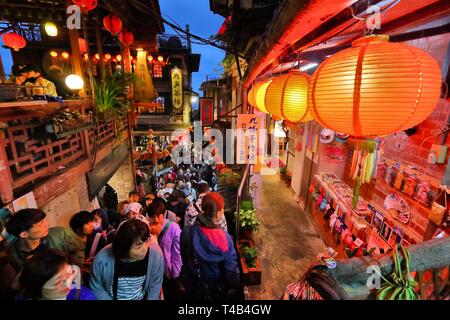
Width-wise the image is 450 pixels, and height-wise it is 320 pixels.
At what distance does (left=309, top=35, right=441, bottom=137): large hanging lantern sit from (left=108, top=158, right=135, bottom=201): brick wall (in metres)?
9.03

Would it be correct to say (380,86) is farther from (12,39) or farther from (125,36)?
(12,39)

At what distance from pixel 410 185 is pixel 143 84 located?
8836mm

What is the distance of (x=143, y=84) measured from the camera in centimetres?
833

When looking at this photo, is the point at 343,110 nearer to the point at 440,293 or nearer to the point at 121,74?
the point at 440,293

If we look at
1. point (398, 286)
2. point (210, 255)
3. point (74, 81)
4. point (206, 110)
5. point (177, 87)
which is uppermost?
point (177, 87)

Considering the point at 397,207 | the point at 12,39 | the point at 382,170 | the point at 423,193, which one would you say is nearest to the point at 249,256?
the point at 397,207

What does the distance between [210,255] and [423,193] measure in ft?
13.1

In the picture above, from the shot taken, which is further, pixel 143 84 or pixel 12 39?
pixel 143 84

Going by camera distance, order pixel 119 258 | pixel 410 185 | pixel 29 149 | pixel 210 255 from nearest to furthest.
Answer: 1. pixel 119 258
2. pixel 29 149
3. pixel 210 255
4. pixel 410 185

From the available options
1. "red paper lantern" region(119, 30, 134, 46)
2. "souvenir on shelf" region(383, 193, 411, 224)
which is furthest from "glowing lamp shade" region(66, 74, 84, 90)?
"souvenir on shelf" region(383, 193, 411, 224)

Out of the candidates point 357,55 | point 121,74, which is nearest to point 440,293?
point 357,55

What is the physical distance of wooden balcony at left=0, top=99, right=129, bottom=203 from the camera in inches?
110

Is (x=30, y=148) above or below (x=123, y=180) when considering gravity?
above

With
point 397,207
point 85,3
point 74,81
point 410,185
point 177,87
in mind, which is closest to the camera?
point 410,185
